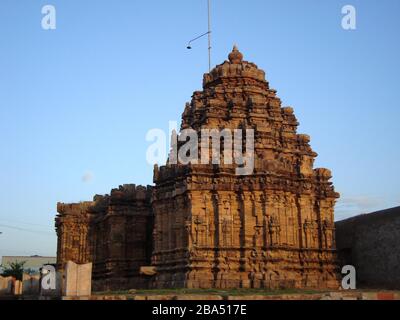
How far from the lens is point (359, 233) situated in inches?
1656

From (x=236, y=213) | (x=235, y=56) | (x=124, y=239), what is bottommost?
(x=124, y=239)

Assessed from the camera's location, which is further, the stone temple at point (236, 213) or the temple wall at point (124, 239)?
the temple wall at point (124, 239)

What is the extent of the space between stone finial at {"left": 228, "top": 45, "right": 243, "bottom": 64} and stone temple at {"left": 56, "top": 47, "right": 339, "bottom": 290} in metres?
0.07

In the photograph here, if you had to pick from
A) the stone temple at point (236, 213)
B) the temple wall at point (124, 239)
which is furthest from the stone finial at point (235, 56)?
the temple wall at point (124, 239)

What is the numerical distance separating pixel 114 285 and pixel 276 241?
Result: 15.6 m

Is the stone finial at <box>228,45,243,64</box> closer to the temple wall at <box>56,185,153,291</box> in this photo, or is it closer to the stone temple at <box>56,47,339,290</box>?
the stone temple at <box>56,47,339,290</box>

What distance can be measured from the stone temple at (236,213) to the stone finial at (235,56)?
72 millimetres

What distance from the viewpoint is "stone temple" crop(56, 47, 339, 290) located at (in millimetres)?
35125

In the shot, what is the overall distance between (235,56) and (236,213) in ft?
41.3

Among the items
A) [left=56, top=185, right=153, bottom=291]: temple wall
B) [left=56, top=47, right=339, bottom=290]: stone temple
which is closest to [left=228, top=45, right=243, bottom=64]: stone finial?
[left=56, top=47, right=339, bottom=290]: stone temple

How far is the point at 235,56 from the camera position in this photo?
4278 centimetres

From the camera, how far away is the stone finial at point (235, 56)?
140ft

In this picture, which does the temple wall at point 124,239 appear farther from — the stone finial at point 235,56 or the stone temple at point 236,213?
the stone finial at point 235,56

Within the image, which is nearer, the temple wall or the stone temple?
the stone temple
